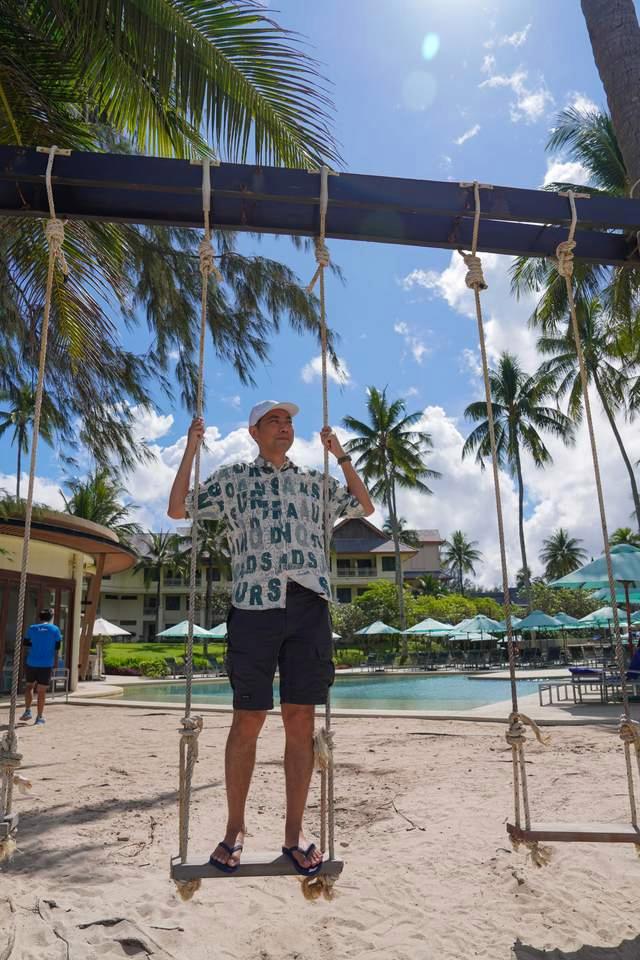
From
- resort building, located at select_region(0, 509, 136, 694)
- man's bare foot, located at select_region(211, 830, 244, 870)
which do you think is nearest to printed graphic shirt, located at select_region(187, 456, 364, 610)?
man's bare foot, located at select_region(211, 830, 244, 870)

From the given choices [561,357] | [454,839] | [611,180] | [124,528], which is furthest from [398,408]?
[454,839]

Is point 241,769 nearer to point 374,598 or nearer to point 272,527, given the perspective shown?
point 272,527

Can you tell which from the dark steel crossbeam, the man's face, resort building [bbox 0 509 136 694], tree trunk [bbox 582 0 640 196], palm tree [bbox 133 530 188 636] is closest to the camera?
the man's face

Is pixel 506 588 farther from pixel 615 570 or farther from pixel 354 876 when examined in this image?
pixel 615 570

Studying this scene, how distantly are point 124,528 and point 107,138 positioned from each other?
92.2ft

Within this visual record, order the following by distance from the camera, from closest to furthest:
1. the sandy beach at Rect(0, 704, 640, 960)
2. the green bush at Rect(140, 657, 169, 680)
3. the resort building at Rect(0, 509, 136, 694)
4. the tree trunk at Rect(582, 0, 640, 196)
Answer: the sandy beach at Rect(0, 704, 640, 960)
the tree trunk at Rect(582, 0, 640, 196)
the resort building at Rect(0, 509, 136, 694)
the green bush at Rect(140, 657, 169, 680)

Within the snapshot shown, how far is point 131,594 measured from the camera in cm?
5241

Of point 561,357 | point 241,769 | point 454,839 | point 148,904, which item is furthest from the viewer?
point 561,357

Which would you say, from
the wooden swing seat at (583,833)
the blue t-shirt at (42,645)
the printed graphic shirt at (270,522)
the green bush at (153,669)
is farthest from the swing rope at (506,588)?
the green bush at (153,669)

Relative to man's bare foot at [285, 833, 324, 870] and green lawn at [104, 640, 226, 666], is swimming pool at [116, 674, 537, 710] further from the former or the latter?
man's bare foot at [285, 833, 324, 870]

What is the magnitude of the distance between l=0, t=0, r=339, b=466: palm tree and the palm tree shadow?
4.20 metres

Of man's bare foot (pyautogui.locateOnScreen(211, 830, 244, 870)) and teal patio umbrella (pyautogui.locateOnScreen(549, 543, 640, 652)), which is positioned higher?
teal patio umbrella (pyautogui.locateOnScreen(549, 543, 640, 652))

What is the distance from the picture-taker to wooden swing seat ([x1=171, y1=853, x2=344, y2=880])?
7.70ft

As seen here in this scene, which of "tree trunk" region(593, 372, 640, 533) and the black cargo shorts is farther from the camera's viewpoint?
"tree trunk" region(593, 372, 640, 533)
